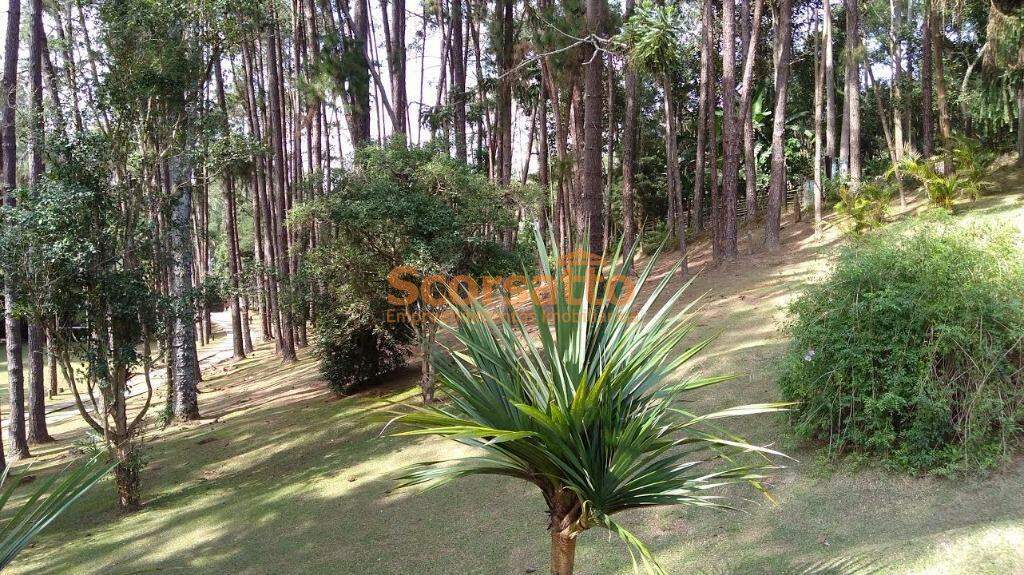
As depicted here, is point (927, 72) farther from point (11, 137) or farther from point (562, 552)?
point (11, 137)

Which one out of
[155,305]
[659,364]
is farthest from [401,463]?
[659,364]

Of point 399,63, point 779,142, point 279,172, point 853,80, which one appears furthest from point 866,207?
point 279,172

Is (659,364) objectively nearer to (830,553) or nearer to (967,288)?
(830,553)

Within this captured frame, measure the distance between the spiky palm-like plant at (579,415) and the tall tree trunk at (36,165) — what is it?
814 cm

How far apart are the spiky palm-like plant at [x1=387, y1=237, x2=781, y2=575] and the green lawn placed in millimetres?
1063

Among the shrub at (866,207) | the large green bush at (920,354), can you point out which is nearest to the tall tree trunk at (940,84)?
the shrub at (866,207)

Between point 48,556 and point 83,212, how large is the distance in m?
3.77

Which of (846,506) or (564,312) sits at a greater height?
(564,312)

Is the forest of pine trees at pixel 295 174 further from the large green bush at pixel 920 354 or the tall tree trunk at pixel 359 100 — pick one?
the large green bush at pixel 920 354

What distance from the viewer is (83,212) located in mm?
7484

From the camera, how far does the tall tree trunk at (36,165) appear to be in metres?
8.59

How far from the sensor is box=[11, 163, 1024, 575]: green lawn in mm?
4309

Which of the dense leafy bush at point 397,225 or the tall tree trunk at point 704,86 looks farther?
the tall tree trunk at point 704,86

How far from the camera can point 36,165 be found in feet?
33.0
